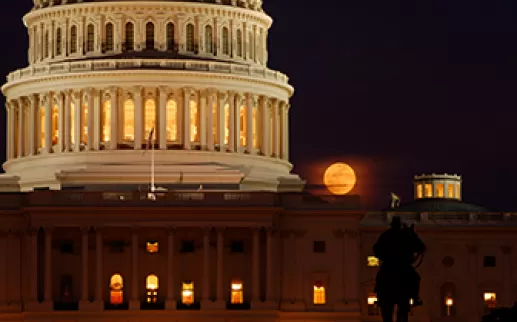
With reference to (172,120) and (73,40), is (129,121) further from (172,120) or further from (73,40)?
(73,40)

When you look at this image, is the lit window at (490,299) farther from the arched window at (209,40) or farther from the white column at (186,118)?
→ the arched window at (209,40)

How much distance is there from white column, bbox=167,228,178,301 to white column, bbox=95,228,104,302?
14.5ft

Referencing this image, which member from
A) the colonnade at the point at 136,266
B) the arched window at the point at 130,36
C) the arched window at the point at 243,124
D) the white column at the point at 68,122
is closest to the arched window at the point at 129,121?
the white column at the point at 68,122

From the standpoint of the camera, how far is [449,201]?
189 metres

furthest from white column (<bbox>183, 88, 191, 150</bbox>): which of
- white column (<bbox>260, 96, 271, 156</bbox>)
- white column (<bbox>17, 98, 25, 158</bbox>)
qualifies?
white column (<bbox>17, 98, 25, 158</bbox>)

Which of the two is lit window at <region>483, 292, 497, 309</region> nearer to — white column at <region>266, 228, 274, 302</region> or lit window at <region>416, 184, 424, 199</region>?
white column at <region>266, 228, 274, 302</region>

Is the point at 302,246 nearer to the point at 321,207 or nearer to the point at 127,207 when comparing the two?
the point at 321,207

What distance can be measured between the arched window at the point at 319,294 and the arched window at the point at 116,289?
12955 mm

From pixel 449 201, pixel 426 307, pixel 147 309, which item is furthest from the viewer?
pixel 449 201

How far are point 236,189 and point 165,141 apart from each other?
1034 centimetres

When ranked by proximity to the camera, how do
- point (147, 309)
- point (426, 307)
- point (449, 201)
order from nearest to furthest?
point (147, 309)
point (426, 307)
point (449, 201)

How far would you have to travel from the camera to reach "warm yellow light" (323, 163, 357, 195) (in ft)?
539

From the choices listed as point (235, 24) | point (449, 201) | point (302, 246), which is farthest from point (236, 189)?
point (449, 201)

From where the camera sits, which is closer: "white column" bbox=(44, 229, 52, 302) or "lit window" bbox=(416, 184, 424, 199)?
"white column" bbox=(44, 229, 52, 302)
